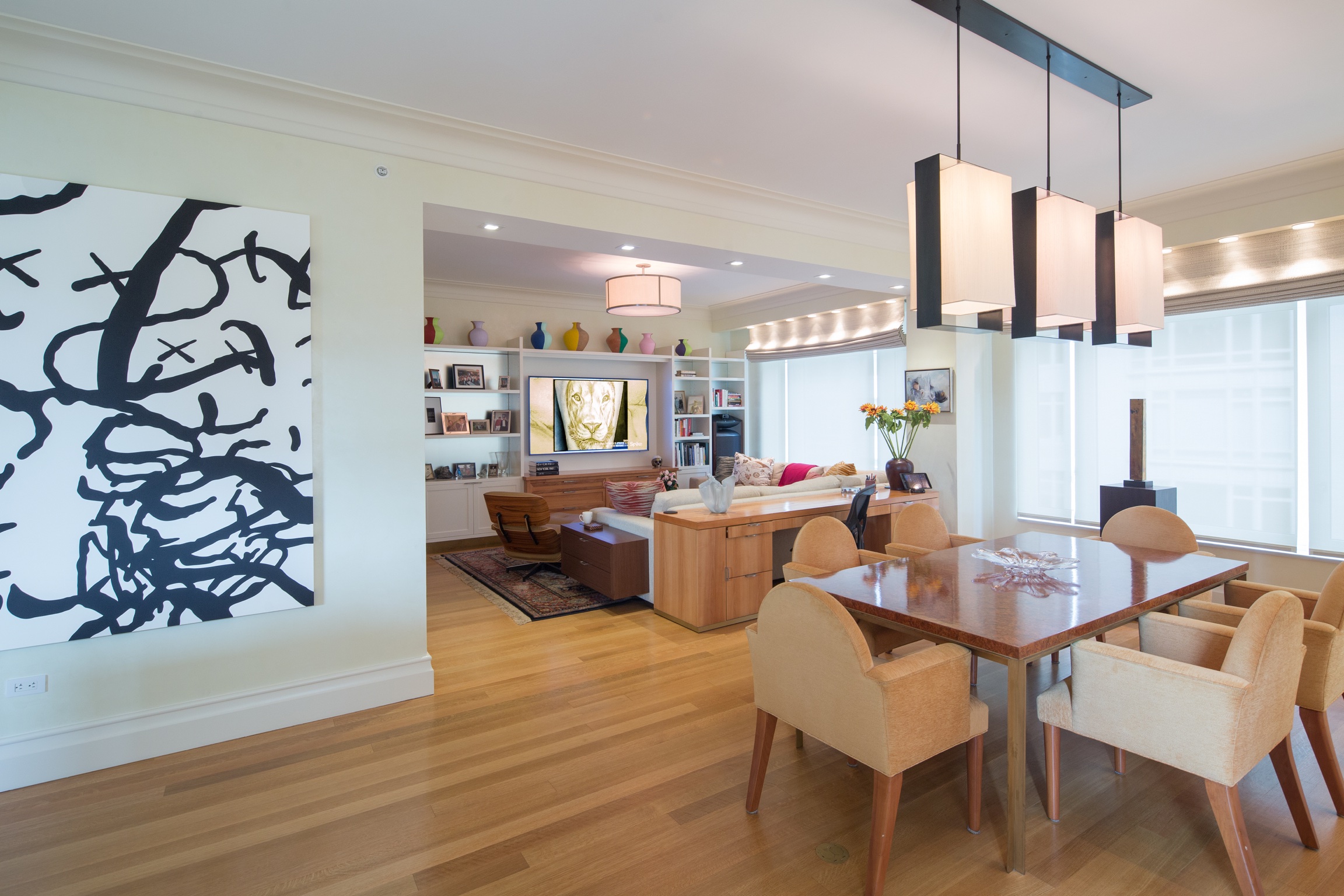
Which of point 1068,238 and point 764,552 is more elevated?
point 1068,238

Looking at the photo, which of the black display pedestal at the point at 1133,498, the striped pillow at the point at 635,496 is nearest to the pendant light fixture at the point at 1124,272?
the black display pedestal at the point at 1133,498

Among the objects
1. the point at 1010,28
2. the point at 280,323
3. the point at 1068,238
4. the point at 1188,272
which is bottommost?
the point at 280,323

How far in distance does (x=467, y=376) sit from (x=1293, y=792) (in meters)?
6.77

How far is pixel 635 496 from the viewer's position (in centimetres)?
492

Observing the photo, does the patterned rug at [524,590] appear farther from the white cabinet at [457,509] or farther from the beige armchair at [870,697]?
the beige armchair at [870,697]

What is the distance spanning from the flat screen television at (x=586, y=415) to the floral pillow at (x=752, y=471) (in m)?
1.31

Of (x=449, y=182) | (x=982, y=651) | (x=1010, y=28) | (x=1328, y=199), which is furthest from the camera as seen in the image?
(x=1328, y=199)

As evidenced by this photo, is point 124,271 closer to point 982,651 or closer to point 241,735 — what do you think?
point 241,735

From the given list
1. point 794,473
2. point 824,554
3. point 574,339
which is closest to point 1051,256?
point 824,554

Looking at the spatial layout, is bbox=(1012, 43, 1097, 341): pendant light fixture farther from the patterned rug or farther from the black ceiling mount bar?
the patterned rug

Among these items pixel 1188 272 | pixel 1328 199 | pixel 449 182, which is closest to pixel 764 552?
pixel 449 182

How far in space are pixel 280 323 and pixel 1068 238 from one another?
327cm

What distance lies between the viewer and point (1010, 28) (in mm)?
2426

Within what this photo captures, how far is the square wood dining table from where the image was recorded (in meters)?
1.96
